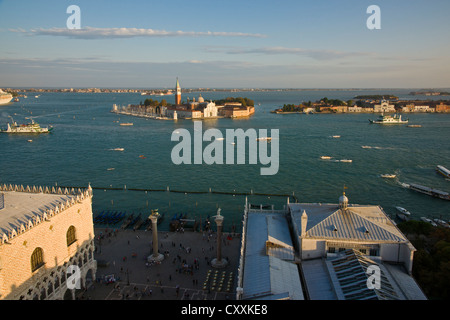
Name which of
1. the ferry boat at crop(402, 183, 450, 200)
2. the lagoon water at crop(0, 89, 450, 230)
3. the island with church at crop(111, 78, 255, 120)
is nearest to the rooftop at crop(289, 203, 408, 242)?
the lagoon water at crop(0, 89, 450, 230)

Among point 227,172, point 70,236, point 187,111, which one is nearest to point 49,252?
point 70,236

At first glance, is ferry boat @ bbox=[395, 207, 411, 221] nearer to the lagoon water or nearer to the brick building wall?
the lagoon water

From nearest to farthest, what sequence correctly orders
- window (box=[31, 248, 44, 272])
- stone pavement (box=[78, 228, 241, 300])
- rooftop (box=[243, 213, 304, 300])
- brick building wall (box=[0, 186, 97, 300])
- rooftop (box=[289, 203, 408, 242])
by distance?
brick building wall (box=[0, 186, 97, 300]), rooftop (box=[243, 213, 304, 300]), window (box=[31, 248, 44, 272]), rooftop (box=[289, 203, 408, 242]), stone pavement (box=[78, 228, 241, 300])

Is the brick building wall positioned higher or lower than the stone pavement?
higher

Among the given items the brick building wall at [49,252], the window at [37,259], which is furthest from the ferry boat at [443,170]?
the window at [37,259]

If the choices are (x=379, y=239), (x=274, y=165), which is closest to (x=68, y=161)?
(x=274, y=165)
